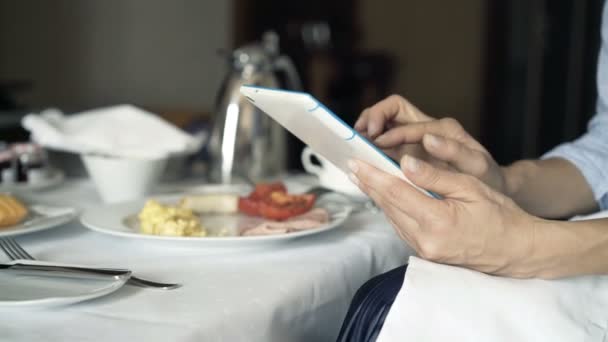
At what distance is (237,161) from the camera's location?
1249 millimetres

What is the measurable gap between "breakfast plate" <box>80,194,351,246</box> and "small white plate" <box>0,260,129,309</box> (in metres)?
0.14

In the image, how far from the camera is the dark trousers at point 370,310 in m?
0.59

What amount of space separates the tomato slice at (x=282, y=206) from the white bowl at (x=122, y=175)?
0.83ft

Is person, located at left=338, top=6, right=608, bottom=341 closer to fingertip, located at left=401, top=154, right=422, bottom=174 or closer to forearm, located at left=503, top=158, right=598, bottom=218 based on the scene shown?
fingertip, located at left=401, top=154, right=422, bottom=174

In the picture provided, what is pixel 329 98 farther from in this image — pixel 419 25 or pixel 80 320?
pixel 80 320

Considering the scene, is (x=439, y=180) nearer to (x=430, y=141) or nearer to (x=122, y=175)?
(x=430, y=141)

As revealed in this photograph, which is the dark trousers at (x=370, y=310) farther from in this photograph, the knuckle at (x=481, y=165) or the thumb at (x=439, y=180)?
the knuckle at (x=481, y=165)

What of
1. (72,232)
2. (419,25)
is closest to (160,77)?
(419,25)

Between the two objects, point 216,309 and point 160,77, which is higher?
point 216,309

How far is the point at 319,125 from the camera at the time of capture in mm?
597

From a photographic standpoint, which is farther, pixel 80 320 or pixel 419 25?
pixel 419 25

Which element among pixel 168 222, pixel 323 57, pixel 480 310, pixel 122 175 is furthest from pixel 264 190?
pixel 323 57

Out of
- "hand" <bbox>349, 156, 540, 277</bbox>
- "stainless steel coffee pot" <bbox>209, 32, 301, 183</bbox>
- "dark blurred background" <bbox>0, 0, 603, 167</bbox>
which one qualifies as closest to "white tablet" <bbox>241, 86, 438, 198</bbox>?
"hand" <bbox>349, 156, 540, 277</bbox>

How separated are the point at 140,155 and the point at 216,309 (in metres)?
0.57
